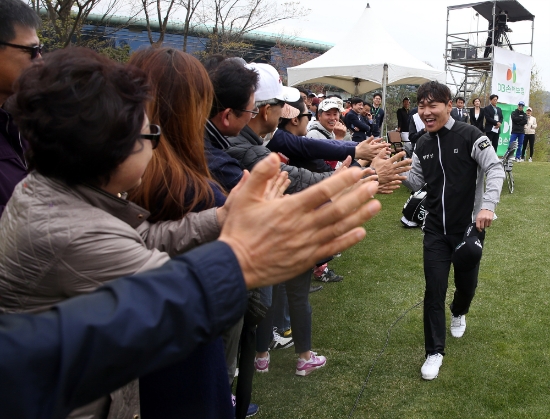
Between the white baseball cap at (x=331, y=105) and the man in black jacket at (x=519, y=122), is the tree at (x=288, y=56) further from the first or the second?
the white baseball cap at (x=331, y=105)

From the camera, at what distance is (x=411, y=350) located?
407cm

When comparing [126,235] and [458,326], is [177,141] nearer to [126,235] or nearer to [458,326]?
[126,235]

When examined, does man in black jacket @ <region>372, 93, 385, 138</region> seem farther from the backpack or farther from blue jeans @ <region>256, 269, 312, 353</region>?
blue jeans @ <region>256, 269, 312, 353</region>

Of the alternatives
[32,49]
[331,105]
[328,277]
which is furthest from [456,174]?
[32,49]

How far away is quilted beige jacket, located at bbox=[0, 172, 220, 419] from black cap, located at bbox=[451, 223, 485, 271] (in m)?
2.88

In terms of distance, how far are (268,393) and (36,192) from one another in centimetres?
283

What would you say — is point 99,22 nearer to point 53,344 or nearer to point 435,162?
point 435,162

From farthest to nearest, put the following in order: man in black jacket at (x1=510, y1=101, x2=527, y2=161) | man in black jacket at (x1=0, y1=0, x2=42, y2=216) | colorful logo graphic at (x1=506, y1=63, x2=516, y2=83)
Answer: colorful logo graphic at (x1=506, y1=63, x2=516, y2=83)
man in black jacket at (x1=510, y1=101, x2=527, y2=161)
man in black jacket at (x1=0, y1=0, x2=42, y2=216)

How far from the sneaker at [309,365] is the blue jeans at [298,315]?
94mm

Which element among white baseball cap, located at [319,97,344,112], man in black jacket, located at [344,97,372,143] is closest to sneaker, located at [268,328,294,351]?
white baseball cap, located at [319,97,344,112]

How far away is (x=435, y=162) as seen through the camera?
381 cm

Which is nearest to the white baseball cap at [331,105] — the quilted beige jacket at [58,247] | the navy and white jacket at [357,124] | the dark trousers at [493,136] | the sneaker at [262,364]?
the sneaker at [262,364]

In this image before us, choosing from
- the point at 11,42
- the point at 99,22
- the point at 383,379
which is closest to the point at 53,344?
the point at 11,42

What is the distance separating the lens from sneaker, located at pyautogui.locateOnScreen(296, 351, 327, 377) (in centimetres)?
373
